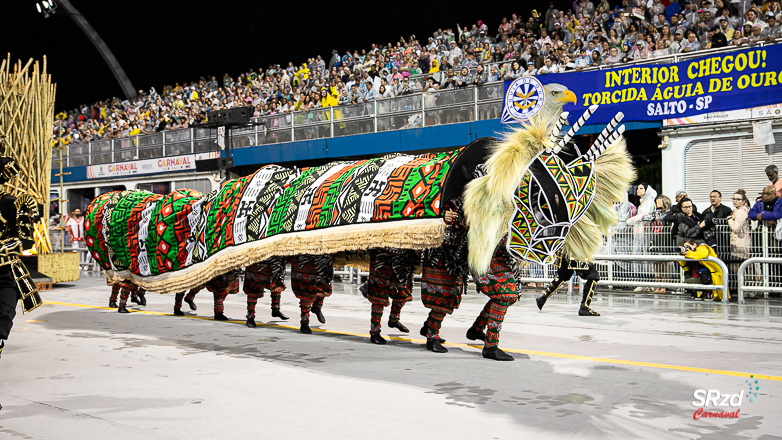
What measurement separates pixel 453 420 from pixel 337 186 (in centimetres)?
336

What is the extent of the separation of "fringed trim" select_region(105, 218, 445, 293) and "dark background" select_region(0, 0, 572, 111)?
2091 cm

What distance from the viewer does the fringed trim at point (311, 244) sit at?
627 cm

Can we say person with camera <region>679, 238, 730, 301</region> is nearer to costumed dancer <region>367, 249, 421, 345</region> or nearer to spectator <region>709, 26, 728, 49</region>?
spectator <region>709, 26, 728, 49</region>

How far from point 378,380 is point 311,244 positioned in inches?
76.0

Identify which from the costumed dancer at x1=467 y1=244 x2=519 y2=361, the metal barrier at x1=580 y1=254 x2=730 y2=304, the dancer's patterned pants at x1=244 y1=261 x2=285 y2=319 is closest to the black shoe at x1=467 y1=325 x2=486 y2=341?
the costumed dancer at x1=467 y1=244 x2=519 y2=361

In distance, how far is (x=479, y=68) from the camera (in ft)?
60.3

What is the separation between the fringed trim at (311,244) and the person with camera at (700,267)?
7405 millimetres

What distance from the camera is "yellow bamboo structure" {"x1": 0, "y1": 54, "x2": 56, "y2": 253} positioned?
13758 millimetres

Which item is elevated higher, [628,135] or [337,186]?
[628,135]

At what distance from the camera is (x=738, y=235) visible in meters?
12.0

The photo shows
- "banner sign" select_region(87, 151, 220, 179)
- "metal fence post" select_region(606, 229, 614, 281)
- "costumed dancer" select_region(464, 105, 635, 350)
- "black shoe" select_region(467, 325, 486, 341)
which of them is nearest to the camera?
"costumed dancer" select_region(464, 105, 635, 350)

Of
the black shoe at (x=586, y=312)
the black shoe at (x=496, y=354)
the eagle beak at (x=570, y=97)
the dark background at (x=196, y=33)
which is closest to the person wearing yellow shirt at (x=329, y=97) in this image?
the dark background at (x=196, y=33)

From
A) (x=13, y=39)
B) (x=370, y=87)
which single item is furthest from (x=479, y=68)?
(x=13, y=39)

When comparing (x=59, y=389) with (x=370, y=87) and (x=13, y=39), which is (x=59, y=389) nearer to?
(x=370, y=87)
